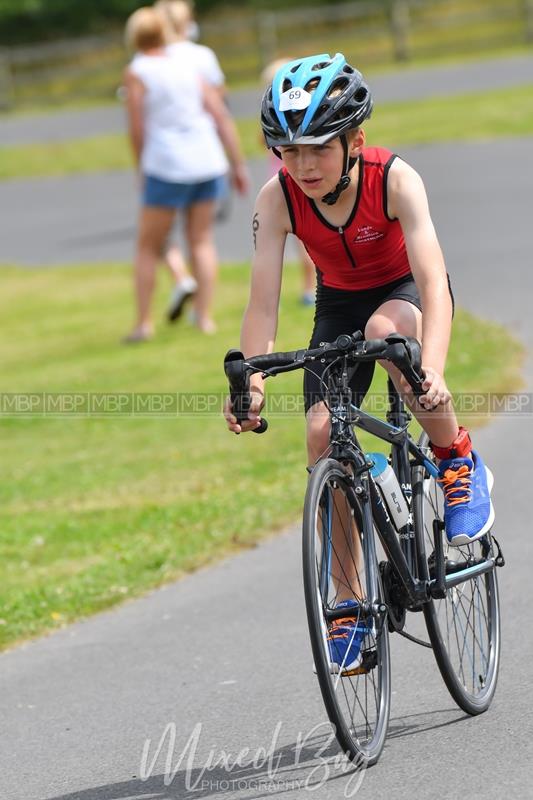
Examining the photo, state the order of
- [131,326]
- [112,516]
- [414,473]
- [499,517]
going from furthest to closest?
[131,326] < [112,516] < [499,517] < [414,473]

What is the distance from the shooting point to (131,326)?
44.1ft

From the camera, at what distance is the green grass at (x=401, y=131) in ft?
74.4

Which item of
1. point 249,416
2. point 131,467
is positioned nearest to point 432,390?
point 249,416

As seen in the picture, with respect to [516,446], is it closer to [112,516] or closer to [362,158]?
[112,516]

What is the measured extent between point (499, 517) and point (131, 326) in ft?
21.9

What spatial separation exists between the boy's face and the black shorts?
51cm

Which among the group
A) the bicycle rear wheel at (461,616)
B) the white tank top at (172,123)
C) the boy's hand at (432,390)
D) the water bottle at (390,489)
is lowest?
the white tank top at (172,123)

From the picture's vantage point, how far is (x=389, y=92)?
29859mm

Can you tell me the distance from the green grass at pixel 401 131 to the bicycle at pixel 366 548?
55.9 ft

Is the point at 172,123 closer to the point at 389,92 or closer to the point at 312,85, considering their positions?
the point at 312,85

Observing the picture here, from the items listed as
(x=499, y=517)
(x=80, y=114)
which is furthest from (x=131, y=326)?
(x=80, y=114)

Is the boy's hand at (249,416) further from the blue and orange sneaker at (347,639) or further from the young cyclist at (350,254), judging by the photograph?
the blue and orange sneaker at (347,639)

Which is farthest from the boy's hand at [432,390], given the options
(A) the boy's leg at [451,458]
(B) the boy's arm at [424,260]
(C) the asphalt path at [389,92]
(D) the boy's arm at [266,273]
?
(C) the asphalt path at [389,92]

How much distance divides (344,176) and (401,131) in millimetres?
19194
